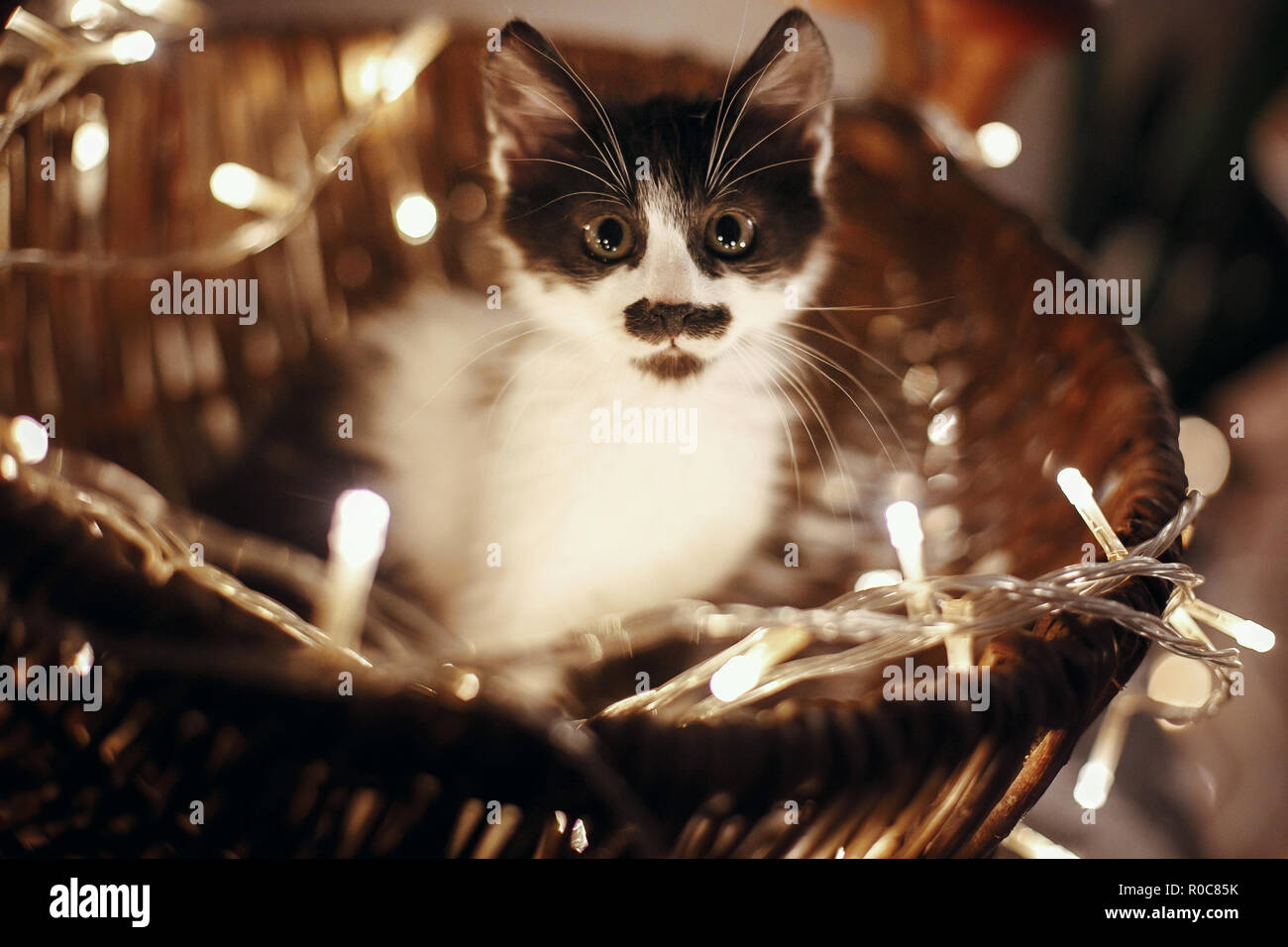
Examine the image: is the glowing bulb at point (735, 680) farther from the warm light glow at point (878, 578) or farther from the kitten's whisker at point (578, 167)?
the kitten's whisker at point (578, 167)

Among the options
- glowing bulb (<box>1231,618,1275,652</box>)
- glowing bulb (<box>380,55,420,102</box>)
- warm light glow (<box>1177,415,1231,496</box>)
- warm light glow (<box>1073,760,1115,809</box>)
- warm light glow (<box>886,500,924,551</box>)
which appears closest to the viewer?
glowing bulb (<box>1231,618,1275,652</box>)

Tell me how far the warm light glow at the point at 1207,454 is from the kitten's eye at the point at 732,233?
69 cm

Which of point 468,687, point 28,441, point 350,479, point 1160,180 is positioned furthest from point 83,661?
point 1160,180

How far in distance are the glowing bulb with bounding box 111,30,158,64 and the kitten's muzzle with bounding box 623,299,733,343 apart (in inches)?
20.5

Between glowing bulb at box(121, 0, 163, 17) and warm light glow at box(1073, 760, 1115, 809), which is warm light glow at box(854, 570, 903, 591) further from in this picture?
glowing bulb at box(121, 0, 163, 17)

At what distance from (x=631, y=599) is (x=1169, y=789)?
69 cm

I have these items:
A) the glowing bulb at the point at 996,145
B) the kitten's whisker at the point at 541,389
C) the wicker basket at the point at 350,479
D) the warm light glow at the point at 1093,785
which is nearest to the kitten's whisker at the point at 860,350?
the wicker basket at the point at 350,479

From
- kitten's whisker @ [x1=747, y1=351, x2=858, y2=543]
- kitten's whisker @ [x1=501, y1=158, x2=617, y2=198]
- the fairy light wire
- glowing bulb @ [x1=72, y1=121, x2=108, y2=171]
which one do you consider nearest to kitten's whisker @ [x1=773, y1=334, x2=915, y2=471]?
kitten's whisker @ [x1=747, y1=351, x2=858, y2=543]

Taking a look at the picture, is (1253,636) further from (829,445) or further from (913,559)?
(829,445)

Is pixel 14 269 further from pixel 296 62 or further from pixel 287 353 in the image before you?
pixel 296 62

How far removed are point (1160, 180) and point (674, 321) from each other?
0.87 m

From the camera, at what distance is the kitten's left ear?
2.42 feet

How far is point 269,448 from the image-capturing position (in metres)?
0.96
